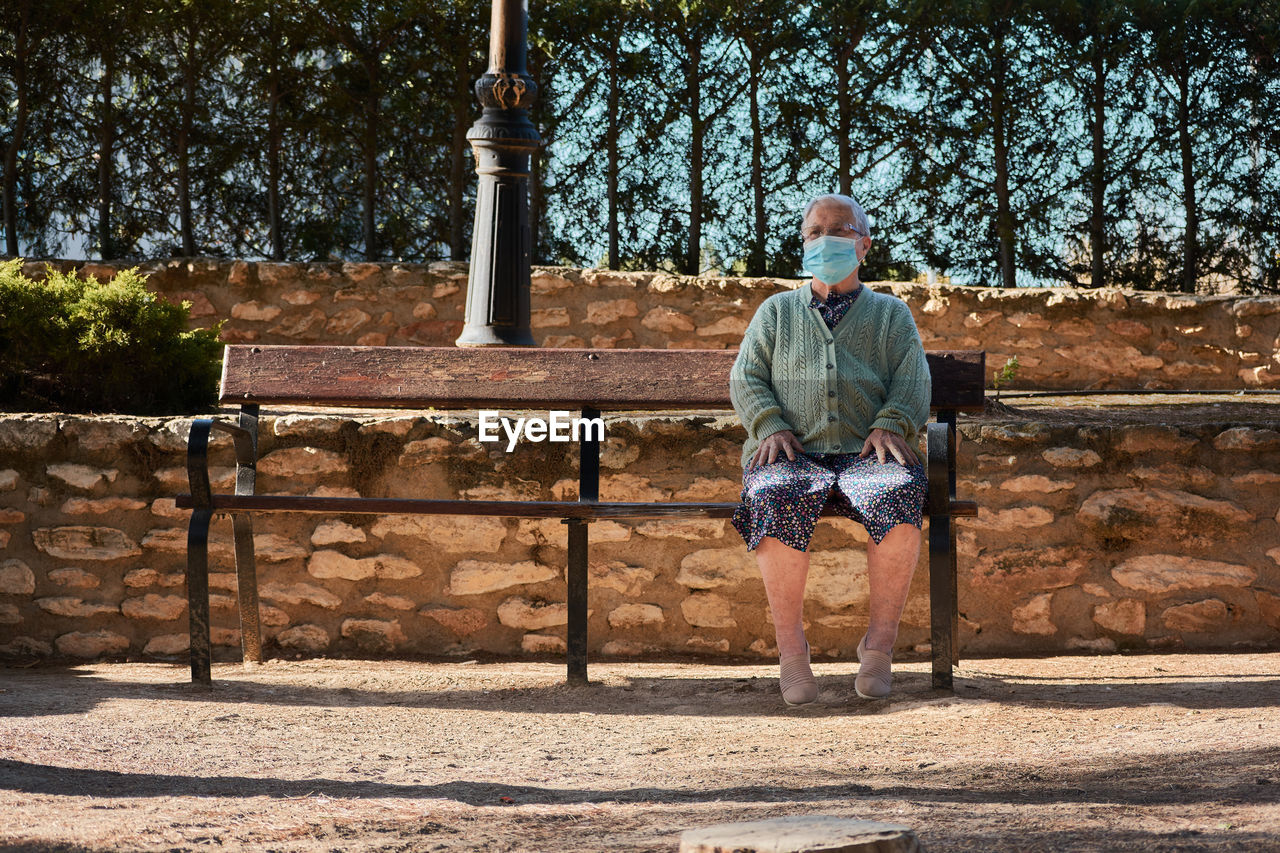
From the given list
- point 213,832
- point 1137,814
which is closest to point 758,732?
point 1137,814

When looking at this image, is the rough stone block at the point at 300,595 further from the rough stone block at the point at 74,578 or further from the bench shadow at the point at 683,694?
the rough stone block at the point at 74,578

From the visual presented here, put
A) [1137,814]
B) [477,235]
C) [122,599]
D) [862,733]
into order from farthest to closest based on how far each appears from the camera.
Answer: [477,235]
[122,599]
[862,733]
[1137,814]

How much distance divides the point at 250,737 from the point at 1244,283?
627cm

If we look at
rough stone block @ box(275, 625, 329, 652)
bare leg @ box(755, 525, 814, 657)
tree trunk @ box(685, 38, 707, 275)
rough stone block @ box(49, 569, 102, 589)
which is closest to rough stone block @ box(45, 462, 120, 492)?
rough stone block @ box(49, 569, 102, 589)

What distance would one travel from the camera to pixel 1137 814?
1945 mm

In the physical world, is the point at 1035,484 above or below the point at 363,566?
above

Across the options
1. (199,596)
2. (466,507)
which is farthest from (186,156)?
(466,507)

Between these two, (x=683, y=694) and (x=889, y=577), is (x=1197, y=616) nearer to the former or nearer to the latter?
(x=889, y=577)

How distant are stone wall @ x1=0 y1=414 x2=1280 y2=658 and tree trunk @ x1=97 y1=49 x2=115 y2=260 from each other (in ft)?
12.1

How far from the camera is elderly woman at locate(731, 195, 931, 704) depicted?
9.57 ft

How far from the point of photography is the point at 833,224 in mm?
A: 3170

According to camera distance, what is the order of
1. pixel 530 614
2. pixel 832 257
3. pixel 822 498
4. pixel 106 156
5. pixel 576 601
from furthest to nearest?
1. pixel 106 156
2. pixel 530 614
3. pixel 576 601
4. pixel 832 257
5. pixel 822 498

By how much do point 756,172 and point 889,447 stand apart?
4443 millimetres

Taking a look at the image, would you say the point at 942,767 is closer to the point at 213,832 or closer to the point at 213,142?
the point at 213,832
